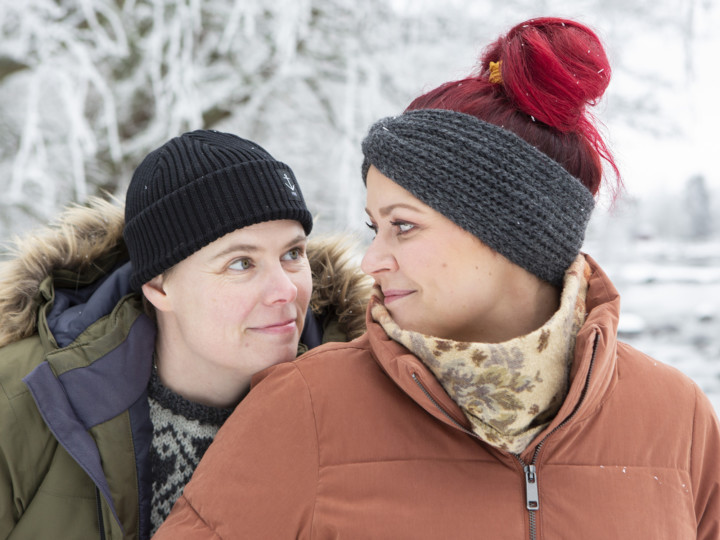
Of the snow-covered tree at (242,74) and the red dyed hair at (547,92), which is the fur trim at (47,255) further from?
the snow-covered tree at (242,74)

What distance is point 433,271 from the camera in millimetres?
1501

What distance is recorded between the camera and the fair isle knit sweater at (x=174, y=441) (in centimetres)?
183

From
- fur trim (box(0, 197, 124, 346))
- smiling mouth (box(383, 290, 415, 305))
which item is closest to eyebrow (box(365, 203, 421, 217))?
smiling mouth (box(383, 290, 415, 305))

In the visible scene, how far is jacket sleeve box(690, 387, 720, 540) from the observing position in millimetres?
1541

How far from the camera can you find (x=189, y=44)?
14.8 ft

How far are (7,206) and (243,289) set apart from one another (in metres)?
3.55

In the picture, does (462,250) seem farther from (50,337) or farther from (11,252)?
(11,252)

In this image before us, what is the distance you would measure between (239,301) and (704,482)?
1185 mm

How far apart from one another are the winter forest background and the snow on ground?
0.14ft

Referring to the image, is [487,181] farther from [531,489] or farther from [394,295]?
[531,489]

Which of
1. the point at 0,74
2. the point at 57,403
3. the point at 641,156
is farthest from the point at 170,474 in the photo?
the point at 641,156

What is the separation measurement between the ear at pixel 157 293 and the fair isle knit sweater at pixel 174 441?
0.79ft

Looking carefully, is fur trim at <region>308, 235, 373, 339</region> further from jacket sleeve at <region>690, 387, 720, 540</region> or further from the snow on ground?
the snow on ground

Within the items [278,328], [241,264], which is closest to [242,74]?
[241,264]
